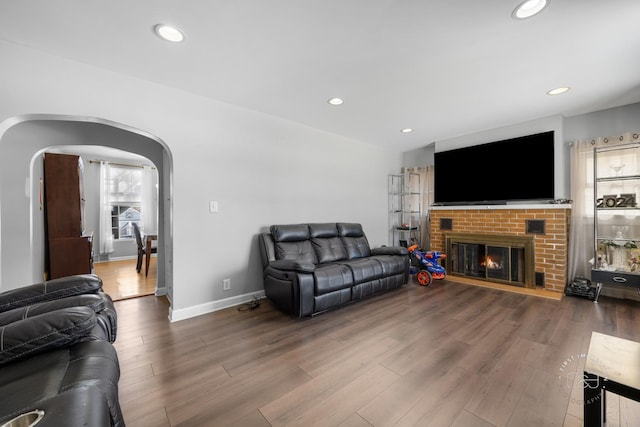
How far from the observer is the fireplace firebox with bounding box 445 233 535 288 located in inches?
144

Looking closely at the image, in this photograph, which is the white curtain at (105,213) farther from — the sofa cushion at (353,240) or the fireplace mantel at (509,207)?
the fireplace mantel at (509,207)

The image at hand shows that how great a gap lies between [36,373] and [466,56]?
10.4 feet

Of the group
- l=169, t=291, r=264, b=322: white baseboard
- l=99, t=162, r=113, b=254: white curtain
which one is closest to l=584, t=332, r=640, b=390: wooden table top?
l=169, t=291, r=264, b=322: white baseboard

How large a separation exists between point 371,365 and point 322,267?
1230 millimetres

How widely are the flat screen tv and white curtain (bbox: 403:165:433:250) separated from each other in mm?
313

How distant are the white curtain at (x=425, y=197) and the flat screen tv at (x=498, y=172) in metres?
0.31

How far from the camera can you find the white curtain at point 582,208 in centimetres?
337

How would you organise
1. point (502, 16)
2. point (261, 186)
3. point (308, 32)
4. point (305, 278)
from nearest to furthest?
point (502, 16)
point (308, 32)
point (305, 278)
point (261, 186)

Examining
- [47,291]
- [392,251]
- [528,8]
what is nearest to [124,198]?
[47,291]

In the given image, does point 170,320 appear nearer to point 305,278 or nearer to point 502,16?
point 305,278

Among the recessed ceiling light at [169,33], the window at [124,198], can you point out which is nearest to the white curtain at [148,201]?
the window at [124,198]

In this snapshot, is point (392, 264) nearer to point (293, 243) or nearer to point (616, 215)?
point (293, 243)

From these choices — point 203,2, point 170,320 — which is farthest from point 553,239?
point 170,320

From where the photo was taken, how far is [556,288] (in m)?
3.41
